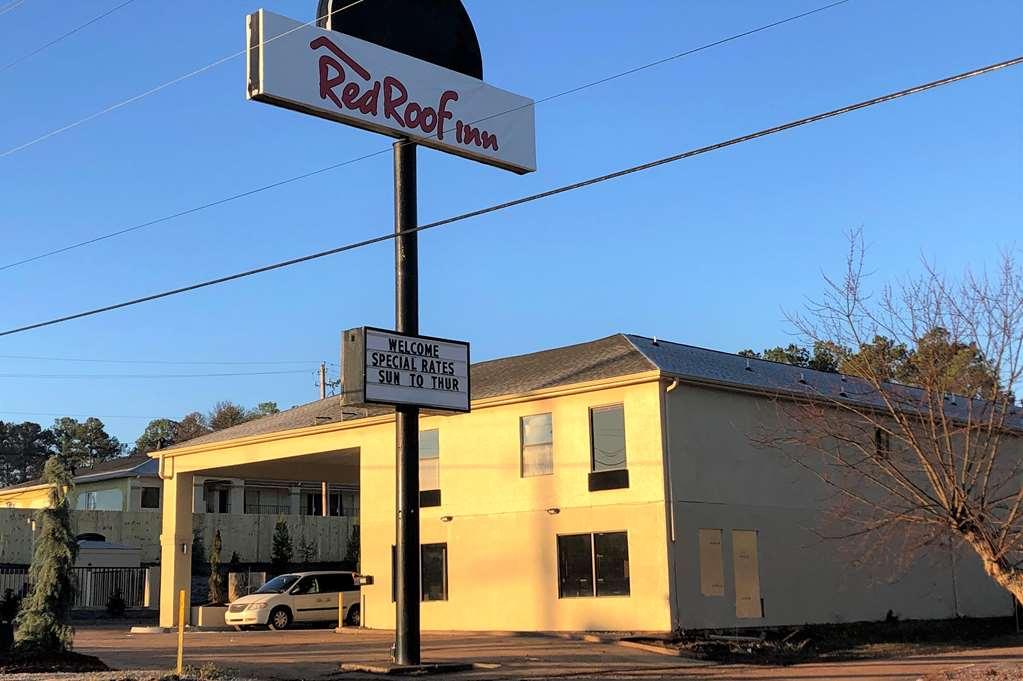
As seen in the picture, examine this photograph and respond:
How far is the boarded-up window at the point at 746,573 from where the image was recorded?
2425cm

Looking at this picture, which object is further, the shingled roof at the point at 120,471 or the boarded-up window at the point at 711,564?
the shingled roof at the point at 120,471

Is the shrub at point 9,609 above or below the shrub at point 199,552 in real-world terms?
below

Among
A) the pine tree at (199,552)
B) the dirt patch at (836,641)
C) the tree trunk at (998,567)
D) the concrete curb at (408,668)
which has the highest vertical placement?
the pine tree at (199,552)

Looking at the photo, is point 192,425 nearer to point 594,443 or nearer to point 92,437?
point 92,437

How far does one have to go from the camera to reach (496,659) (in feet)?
63.8

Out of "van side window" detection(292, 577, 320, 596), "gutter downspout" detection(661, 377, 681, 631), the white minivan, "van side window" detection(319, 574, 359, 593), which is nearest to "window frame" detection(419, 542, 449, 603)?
the white minivan

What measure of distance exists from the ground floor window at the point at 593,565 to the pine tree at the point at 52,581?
33.9ft

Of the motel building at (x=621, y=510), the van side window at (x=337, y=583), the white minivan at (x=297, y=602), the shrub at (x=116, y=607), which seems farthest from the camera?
the shrub at (x=116, y=607)

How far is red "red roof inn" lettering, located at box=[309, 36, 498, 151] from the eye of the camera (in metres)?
20.5

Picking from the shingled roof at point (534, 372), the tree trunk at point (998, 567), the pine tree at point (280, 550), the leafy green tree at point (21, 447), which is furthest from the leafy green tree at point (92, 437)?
the tree trunk at point (998, 567)

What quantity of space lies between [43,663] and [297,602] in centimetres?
1293

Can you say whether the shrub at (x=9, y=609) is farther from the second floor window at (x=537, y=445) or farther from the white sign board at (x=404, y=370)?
the second floor window at (x=537, y=445)

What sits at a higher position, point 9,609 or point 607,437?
point 607,437

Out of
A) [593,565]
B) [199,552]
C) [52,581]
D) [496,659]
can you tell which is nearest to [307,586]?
[593,565]
